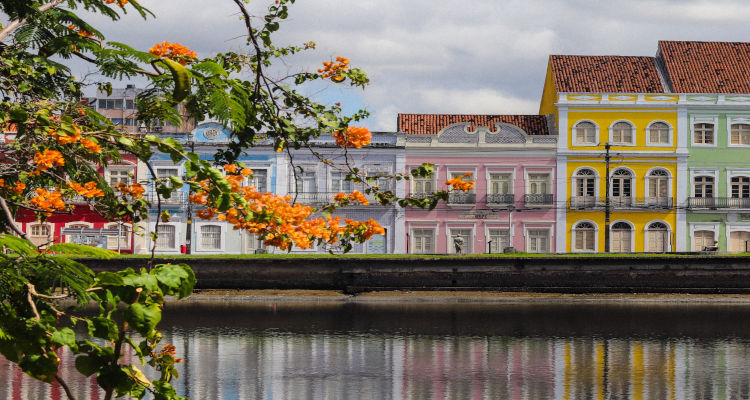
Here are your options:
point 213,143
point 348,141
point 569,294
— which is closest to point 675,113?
point 569,294

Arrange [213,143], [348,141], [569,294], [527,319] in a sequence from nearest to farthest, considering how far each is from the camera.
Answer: [348,141]
[527,319]
[569,294]
[213,143]

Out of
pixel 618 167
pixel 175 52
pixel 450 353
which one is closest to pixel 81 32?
pixel 175 52

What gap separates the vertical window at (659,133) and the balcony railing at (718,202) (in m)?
2.70

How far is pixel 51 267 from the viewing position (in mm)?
3648

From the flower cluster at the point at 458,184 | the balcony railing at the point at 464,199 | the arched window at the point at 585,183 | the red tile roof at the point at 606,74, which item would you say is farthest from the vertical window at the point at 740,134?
the flower cluster at the point at 458,184

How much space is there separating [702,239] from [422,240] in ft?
38.2

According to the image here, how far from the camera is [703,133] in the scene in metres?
42.1

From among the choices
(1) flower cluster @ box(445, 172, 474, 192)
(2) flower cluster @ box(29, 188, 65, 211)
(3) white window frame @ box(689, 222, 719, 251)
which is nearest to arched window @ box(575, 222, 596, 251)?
(3) white window frame @ box(689, 222, 719, 251)

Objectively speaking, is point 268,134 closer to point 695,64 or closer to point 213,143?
point 213,143

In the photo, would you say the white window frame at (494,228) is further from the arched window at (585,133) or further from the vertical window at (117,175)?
the vertical window at (117,175)

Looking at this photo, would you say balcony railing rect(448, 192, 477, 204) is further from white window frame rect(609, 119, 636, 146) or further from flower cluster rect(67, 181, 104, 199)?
flower cluster rect(67, 181, 104, 199)

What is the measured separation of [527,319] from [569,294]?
268 inches

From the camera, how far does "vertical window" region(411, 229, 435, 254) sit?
42219 mm

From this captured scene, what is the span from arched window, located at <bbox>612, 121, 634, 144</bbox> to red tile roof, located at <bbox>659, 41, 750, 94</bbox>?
→ 2496 millimetres
